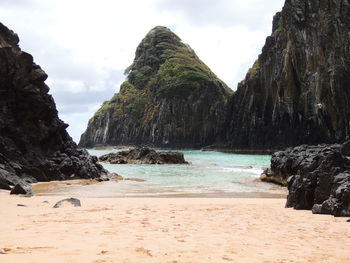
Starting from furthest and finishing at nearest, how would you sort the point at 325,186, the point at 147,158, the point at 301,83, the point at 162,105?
the point at 162,105, the point at 301,83, the point at 147,158, the point at 325,186

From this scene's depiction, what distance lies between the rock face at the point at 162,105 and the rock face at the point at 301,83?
112ft

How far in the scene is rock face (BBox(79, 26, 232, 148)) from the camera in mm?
130875

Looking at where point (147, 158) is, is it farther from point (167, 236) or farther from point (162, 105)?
point (162, 105)

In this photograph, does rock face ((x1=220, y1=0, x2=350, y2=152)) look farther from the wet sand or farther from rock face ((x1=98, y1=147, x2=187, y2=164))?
the wet sand

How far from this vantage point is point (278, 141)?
79438 mm

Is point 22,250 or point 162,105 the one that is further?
point 162,105

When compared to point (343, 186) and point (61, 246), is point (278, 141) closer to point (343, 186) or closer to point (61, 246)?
point (343, 186)

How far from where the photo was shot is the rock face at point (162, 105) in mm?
130875

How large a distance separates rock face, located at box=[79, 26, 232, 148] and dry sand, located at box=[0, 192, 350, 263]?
11324cm

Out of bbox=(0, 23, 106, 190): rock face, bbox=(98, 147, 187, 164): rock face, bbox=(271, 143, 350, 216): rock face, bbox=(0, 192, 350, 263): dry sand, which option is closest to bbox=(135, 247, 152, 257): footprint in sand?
bbox=(0, 192, 350, 263): dry sand

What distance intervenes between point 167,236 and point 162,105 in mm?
134382

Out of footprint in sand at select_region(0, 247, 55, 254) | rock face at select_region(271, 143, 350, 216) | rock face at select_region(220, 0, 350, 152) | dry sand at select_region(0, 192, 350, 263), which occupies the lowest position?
dry sand at select_region(0, 192, 350, 263)

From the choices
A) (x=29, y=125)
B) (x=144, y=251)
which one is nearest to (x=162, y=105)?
(x=29, y=125)

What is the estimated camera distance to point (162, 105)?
140m
